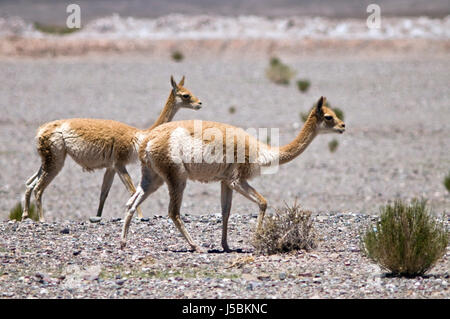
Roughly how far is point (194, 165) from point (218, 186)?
9574 millimetres

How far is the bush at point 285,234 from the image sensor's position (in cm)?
883

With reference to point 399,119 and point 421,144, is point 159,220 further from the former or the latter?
point 399,119

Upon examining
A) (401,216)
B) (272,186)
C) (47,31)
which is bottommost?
(272,186)

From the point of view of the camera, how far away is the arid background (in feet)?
26.5

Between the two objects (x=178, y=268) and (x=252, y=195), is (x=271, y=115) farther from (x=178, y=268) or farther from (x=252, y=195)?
(x=178, y=268)

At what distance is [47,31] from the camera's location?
5634 centimetres

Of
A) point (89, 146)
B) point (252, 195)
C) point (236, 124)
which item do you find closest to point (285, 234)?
point (252, 195)

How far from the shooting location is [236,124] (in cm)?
2442

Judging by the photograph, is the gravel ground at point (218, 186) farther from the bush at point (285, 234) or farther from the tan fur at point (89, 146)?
the tan fur at point (89, 146)

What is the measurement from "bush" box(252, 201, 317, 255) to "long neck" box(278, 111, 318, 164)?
692 mm

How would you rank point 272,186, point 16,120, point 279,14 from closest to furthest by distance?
point 272,186, point 16,120, point 279,14

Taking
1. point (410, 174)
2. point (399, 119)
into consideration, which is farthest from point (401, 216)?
point (399, 119)

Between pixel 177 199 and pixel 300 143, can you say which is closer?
pixel 177 199
